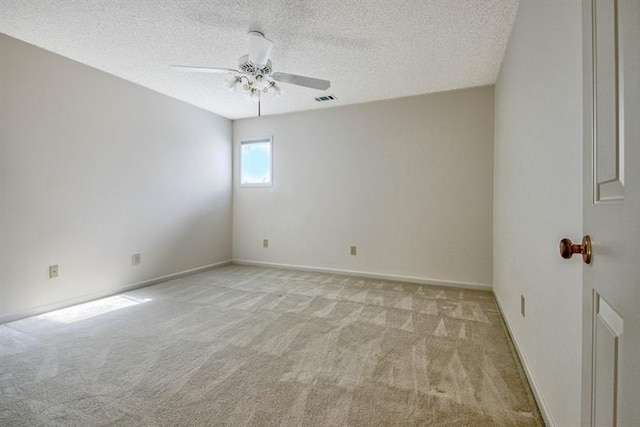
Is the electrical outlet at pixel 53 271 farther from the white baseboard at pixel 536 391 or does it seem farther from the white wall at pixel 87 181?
the white baseboard at pixel 536 391

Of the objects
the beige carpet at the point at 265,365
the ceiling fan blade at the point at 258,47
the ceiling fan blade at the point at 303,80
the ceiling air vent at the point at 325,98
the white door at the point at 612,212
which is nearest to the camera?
the white door at the point at 612,212

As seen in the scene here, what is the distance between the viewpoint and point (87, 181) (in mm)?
3027

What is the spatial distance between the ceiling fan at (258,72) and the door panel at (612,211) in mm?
2014

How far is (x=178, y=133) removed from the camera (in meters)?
4.01

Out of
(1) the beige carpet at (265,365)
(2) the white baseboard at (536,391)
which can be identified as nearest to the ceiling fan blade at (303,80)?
(1) the beige carpet at (265,365)

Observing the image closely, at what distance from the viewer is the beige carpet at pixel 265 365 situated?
1404 mm

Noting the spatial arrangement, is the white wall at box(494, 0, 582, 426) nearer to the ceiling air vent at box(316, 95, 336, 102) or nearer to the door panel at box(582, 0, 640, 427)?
the door panel at box(582, 0, 640, 427)

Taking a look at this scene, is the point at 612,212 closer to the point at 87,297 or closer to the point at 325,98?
the point at 325,98

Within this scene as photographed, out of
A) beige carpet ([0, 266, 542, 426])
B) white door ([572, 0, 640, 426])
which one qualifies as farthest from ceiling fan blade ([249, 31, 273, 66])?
beige carpet ([0, 266, 542, 426])

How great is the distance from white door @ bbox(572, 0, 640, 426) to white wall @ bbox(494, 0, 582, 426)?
1.28ft

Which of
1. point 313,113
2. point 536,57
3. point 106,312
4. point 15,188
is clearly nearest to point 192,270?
point 106,312

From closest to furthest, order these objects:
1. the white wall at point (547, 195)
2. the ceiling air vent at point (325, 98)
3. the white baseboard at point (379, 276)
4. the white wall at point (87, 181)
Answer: the white wall at point (547, 195) → the white wall at point (87, 181) → the white baseboard at point (379, 276) → the ceiling air vent at point (325, 98)

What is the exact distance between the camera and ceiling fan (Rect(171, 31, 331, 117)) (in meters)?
2.30

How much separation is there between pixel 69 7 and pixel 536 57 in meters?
3.14
